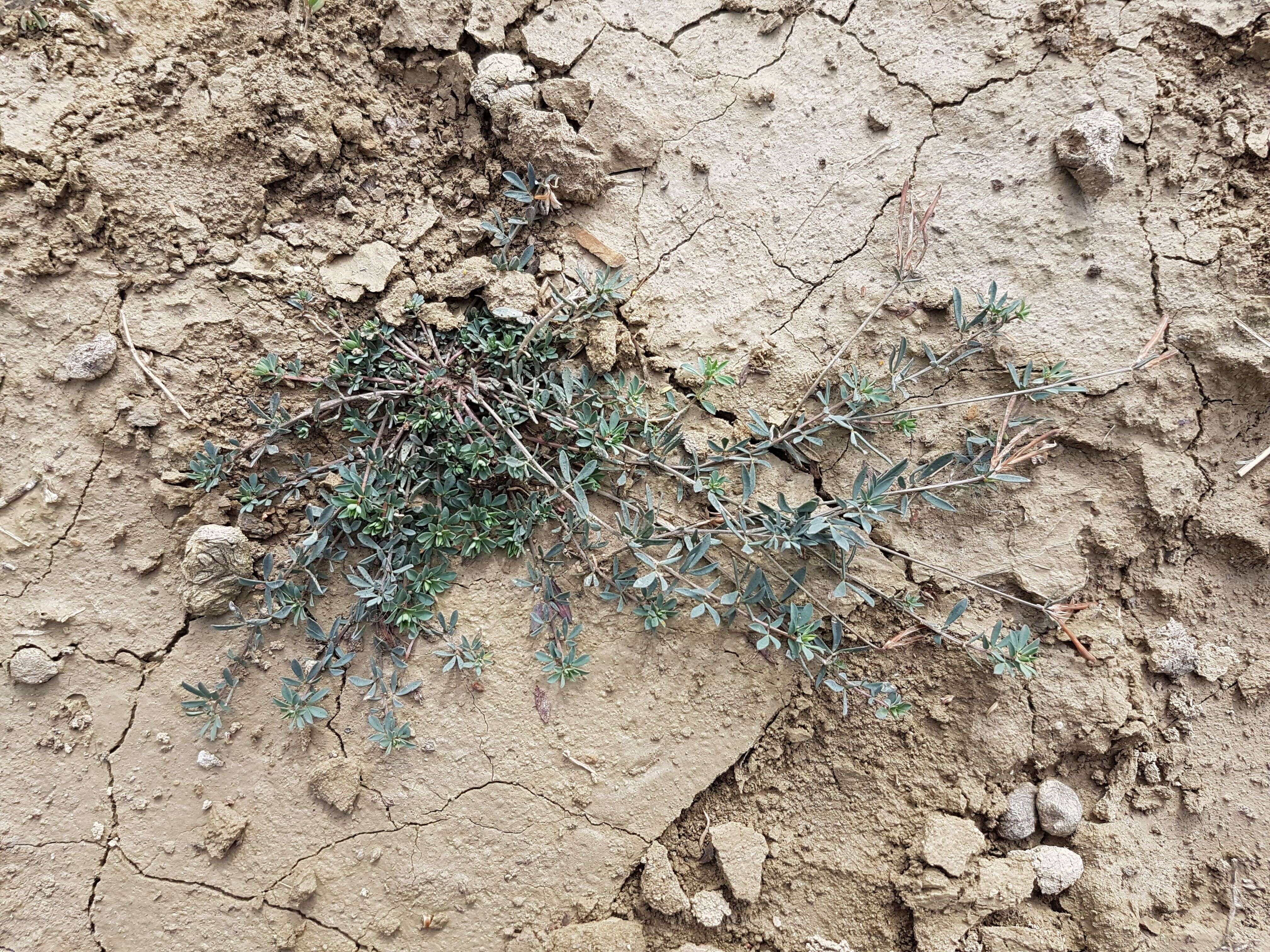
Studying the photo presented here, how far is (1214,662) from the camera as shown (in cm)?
254

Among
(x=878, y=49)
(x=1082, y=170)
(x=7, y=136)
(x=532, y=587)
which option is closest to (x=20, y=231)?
(x=7, y=136)

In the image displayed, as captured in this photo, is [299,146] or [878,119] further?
[878,119]

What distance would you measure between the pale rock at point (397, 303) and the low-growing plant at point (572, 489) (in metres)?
0.03

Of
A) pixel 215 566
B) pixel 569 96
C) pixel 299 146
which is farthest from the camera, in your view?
pixel 569 96

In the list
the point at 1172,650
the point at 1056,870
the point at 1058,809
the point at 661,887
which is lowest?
the point at 661,887

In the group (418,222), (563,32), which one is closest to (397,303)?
(418,222)

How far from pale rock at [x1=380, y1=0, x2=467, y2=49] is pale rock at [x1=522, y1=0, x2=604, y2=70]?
0.25 m

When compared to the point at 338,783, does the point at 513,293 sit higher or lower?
higher

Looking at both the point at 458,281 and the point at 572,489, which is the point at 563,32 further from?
the point at 572,489

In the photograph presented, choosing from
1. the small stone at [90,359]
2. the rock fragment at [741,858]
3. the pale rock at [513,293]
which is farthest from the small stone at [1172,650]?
the small stone at [90,359]

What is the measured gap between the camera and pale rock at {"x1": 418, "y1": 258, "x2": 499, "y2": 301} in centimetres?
256

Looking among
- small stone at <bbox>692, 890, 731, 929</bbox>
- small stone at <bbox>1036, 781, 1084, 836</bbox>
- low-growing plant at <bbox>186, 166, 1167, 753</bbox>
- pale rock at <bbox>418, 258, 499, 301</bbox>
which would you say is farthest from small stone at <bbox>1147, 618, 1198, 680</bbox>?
pale rock at <bbox>418, 258, 499, 301</bbox>

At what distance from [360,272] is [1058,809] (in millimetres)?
3096

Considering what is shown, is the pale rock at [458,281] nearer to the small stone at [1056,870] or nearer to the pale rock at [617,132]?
the pale rock at [617,132]
